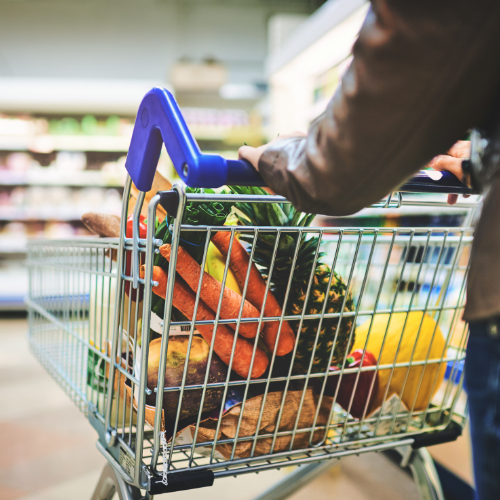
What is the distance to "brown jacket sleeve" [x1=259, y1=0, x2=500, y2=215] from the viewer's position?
41 centimetres

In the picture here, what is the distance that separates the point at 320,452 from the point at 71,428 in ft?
5.68

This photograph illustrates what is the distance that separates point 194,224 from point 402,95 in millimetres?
392

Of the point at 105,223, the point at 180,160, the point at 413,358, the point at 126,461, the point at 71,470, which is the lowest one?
the point at 71,470

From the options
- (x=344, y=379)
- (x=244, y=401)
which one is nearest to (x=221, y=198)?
(x=244, y=401)

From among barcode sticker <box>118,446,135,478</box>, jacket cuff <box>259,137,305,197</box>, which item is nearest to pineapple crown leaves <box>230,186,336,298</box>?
jacket cuff <box>259,137,305,197</box>

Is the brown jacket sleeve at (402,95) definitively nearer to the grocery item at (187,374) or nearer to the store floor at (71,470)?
the grocery item at (187,374)

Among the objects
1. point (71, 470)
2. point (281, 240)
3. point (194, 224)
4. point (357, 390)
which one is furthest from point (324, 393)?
point (71, 470)

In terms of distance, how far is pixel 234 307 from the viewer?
752 millimetres

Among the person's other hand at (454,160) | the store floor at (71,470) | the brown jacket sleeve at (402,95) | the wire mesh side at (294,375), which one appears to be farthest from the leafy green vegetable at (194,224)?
the store floor at (71,470)

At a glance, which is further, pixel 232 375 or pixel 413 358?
pixel 413 358

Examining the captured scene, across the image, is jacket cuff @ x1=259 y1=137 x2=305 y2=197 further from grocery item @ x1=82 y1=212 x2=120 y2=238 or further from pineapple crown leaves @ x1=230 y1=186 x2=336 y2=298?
grocery item @ x1=82 y1=212 x2=120 y2=238

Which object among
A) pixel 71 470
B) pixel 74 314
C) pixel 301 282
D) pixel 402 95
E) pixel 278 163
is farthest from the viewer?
pixel 71 470

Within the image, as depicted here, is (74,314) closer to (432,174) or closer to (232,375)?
(232,375)

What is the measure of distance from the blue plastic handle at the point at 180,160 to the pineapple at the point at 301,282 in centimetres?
19
